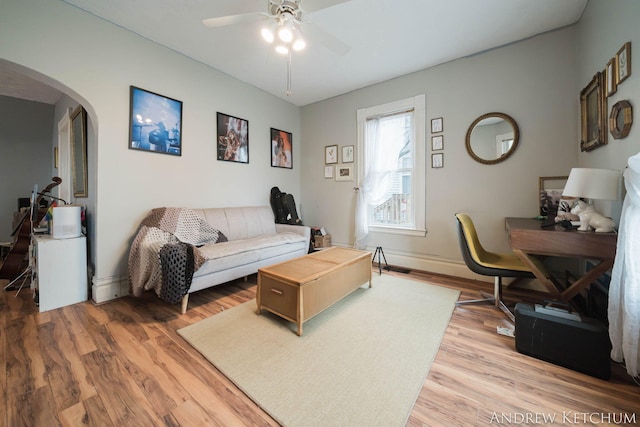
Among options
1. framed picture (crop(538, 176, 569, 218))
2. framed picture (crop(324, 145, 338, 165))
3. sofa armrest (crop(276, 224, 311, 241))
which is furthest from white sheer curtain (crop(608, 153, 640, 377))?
framed picture (crop(324, 145, 338, 165))

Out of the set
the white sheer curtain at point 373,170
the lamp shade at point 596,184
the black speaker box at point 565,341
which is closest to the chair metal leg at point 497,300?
the black speaker box at point 565,341

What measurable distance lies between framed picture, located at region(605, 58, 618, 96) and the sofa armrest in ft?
10.5

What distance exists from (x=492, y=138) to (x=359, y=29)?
2007 millimetres

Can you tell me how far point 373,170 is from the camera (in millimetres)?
3660

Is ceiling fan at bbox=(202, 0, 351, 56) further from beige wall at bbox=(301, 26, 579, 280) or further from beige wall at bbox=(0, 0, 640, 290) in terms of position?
beige wall at bbox=(301, 26, 579, 280)

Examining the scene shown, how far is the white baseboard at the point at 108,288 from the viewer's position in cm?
232

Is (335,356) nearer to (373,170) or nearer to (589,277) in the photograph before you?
(589,277)

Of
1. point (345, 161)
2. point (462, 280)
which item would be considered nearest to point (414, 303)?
point (462, 280)

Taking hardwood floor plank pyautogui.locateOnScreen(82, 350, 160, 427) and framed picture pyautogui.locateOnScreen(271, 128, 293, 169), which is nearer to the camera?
hardwood floor plank pyautogui.locateOnScreen(82, 350, 160, 427)

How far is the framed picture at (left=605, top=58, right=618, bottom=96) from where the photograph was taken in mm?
1610

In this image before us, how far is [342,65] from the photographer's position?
3100mm

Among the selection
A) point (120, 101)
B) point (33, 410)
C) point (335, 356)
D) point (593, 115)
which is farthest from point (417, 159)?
point (33, 410)

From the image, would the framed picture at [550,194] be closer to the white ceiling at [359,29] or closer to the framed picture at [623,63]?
the framed picture at [623,63]

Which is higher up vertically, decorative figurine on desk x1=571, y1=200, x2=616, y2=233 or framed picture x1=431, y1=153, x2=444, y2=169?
framed picture x1=431, y1=153, x2=444, y2=169
